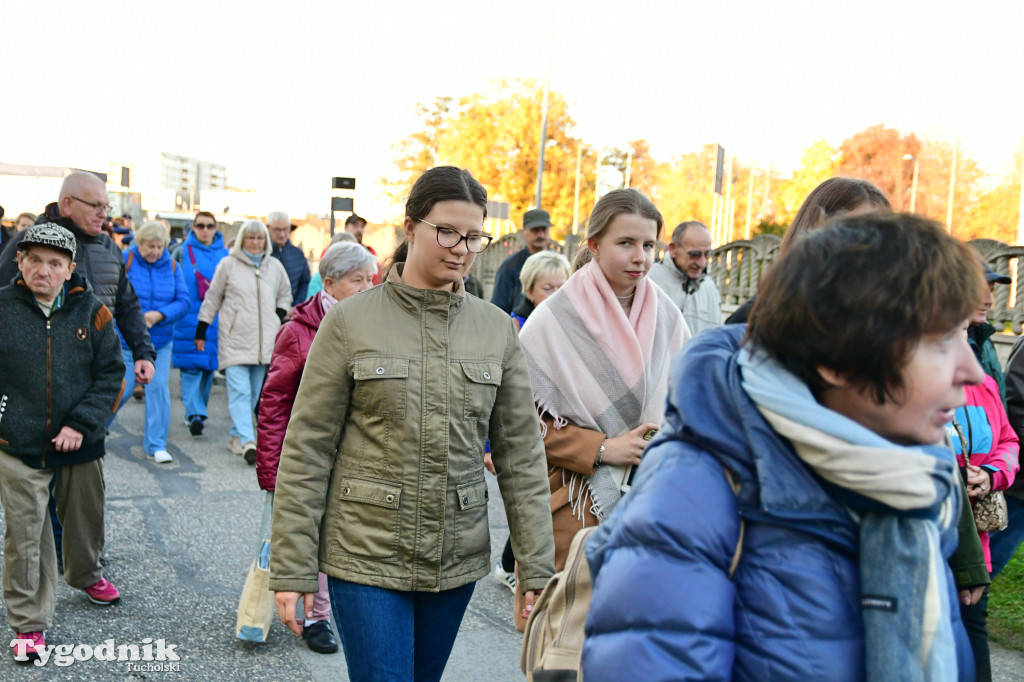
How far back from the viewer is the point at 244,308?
29.0ft

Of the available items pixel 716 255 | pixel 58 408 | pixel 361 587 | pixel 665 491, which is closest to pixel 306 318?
pixel 58 408

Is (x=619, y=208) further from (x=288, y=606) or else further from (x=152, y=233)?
(x=152, y=233)

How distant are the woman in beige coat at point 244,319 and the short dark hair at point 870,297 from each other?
7.74m

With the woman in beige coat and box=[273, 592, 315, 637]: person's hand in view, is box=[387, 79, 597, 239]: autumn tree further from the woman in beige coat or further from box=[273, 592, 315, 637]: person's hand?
box=[273, 592, 315, 637]: person's hand

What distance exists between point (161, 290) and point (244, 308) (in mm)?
915

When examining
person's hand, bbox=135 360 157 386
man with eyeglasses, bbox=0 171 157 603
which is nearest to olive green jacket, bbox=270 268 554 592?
man with eyeglasses, bbox=0 171 157 603

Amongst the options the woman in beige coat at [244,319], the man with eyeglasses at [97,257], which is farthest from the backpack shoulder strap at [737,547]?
the woman in beige coat at [244,319]

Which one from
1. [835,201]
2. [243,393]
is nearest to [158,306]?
[243,393]

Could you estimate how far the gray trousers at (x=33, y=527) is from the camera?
174 inches

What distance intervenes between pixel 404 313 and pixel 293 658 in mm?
2465

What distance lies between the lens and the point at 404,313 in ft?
9.42

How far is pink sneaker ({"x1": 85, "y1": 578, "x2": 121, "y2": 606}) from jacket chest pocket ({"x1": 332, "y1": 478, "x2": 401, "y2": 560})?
293cm

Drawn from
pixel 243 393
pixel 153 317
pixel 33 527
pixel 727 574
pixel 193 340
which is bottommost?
pixel 243 393

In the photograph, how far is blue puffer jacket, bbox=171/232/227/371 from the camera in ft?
31.9
